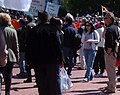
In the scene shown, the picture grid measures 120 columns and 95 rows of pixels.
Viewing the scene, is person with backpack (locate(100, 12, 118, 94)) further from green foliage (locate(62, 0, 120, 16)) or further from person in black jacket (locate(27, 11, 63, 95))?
green foliage (locate(62, 0, 120, 16))

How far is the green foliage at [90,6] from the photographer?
72.0 meters

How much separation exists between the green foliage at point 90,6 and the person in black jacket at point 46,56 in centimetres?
6229

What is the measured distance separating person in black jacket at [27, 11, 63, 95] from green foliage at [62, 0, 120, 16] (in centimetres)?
6229

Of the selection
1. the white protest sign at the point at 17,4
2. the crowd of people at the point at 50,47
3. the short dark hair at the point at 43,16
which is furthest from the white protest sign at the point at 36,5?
the short dark hair at the point at 43,16

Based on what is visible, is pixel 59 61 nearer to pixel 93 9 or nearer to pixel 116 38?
pixel 116 38

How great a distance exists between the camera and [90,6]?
78.4 metres

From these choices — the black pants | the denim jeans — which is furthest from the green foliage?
the denim jeans

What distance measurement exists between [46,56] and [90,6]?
70.2 metres

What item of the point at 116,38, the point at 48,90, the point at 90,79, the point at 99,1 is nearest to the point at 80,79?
the point at 90,79

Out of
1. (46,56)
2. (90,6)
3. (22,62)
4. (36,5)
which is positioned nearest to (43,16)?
(46,56)

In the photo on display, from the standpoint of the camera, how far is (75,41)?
13492 mm

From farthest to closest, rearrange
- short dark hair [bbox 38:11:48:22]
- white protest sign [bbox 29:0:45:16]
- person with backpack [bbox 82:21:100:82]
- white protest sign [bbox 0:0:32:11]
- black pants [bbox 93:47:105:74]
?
1. black pants [bbox 93:47:105:74]
2. white protest sign [bbox 29:0:45:16]
3. person with backpack [bbox 82:21:100:82]
4. white protest sign [bbox 0:0:32:11]
5. short dark hair [bbox 38:11:48:22]

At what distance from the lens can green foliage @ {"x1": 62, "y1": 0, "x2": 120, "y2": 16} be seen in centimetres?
7200

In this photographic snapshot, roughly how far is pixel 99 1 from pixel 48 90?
6802cm
